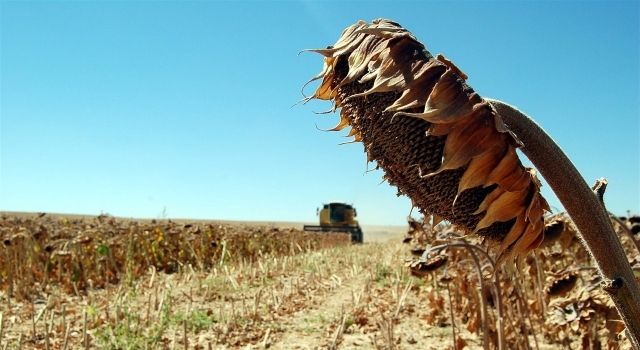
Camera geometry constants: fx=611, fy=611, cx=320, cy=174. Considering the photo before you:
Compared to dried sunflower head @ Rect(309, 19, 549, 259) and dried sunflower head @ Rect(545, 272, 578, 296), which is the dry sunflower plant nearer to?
dried sunflower head @ Rect(309, 19, 549, 259)

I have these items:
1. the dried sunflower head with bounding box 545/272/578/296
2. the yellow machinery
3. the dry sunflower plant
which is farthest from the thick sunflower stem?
the yellow machinery

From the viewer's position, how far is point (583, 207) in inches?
58.0

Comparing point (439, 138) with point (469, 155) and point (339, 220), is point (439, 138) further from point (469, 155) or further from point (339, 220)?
point (339, 220)

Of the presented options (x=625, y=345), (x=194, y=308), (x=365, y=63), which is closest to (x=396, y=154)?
(x=365, y=63)

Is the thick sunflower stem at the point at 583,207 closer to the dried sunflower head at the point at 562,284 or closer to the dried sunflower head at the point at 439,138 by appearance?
the dried sunflower head at the point at 439,138

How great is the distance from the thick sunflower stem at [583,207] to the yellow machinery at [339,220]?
111ft

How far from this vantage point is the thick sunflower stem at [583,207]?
1.45m

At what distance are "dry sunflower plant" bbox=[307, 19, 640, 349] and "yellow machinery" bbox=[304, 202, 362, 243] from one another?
1334 inches

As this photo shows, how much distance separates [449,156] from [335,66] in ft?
1.50

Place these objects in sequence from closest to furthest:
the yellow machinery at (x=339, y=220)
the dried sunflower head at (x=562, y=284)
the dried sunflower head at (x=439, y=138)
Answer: the dried sunflower head at (x=439, y=138) < the dried sunflower head at (x=562, y=284) < the yellow machinery at (x=339, y=220)

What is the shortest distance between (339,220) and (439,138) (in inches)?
1402

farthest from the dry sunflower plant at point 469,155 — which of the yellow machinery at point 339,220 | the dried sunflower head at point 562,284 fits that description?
the yellow machinery at point 339,220

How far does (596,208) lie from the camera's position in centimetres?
147

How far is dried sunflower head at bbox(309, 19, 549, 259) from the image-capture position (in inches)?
55.3
